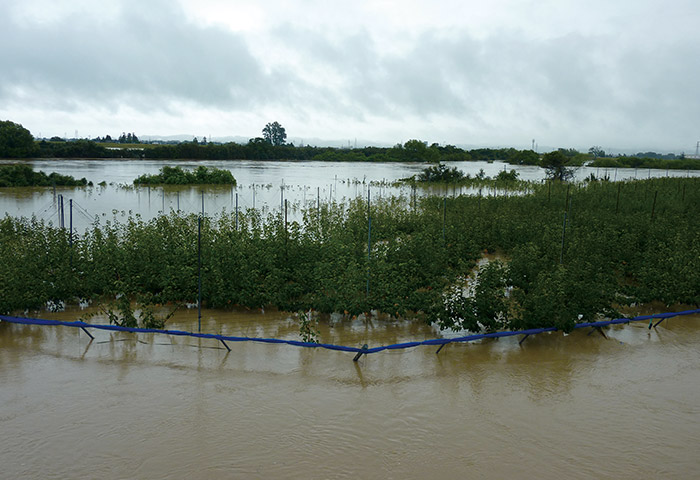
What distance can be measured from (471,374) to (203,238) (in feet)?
18.4

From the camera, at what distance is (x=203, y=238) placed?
9688 mm

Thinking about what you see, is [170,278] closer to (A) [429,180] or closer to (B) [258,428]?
(B) [258,428]

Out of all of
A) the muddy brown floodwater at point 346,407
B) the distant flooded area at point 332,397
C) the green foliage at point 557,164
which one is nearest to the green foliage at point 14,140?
the green foliage at point 557,164

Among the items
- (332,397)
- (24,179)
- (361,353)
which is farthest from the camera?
(24,179)

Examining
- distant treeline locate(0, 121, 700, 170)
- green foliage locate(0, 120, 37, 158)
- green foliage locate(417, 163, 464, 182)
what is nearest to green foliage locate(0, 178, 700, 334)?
green foliage locate(417, 163, 464, 182)

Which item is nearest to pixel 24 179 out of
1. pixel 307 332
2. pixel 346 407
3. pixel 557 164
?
pixel 307 332

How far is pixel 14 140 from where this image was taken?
52688mm

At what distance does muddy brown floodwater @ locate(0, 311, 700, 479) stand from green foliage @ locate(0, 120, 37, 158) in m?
54.3

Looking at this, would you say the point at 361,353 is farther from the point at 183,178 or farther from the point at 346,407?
the point at 183,178

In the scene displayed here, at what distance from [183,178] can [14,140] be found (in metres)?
31.7

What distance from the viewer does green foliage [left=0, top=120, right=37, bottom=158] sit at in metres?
51.8

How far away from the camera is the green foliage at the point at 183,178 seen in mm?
31884

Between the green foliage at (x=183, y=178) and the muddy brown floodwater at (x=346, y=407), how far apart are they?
25.6m

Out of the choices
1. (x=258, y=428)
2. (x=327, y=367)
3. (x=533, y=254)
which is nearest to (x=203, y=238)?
(x=327, y=367)
